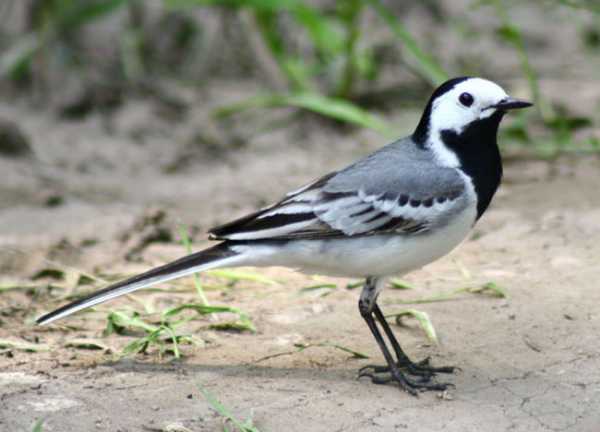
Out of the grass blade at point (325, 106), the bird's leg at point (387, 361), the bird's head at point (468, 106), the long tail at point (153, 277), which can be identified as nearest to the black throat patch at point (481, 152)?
the bird's head at point (468, 106)

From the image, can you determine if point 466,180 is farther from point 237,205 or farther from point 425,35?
point 425,35

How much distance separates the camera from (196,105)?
31.1 ft

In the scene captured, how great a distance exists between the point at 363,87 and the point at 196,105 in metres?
1.50

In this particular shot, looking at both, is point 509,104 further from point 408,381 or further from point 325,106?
point 325,106

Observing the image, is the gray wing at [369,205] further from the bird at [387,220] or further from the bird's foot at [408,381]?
the bird's foot at [408,381]

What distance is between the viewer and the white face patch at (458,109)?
482cm

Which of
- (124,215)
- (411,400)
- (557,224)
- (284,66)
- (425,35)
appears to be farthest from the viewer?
(425,35)

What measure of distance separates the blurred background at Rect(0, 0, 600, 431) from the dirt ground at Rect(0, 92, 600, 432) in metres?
0.02

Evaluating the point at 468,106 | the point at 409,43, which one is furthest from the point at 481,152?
the point at 409,43

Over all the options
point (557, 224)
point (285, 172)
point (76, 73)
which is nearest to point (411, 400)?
point (557, 224)

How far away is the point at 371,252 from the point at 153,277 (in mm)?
978

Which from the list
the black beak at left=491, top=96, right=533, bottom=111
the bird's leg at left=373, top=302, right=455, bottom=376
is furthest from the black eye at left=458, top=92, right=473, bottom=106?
the bird's leg at left=373, top=302, right=455, bottom=376

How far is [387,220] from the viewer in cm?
479

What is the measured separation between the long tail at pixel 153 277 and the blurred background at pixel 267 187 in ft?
0.83
